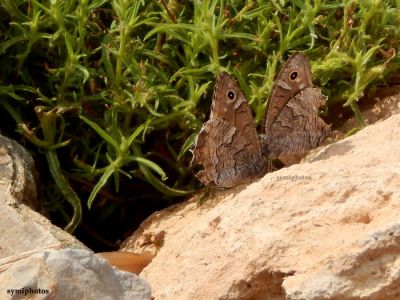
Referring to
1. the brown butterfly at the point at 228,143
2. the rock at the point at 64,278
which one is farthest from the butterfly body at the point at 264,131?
the rock at the point at 64,278

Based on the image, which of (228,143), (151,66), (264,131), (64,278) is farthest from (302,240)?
(151,66)

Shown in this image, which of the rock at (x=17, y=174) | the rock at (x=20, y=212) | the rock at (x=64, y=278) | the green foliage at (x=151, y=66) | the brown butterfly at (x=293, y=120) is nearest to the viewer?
the rock at (x=64, y=278)

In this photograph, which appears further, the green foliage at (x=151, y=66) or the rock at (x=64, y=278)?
the green foliage at (x=151, y=66)

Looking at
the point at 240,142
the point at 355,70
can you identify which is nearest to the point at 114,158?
the point at 240,142

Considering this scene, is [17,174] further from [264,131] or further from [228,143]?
[264,131]

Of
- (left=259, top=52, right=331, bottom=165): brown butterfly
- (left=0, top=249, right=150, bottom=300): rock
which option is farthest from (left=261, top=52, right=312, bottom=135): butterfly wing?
(left=0, top=249, right=150, bottom=300): rock

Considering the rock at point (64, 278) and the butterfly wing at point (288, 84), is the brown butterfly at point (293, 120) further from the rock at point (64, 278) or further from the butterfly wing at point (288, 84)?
the rock at point (64, 278)

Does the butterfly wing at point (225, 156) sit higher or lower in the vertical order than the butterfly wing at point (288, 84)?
lower
